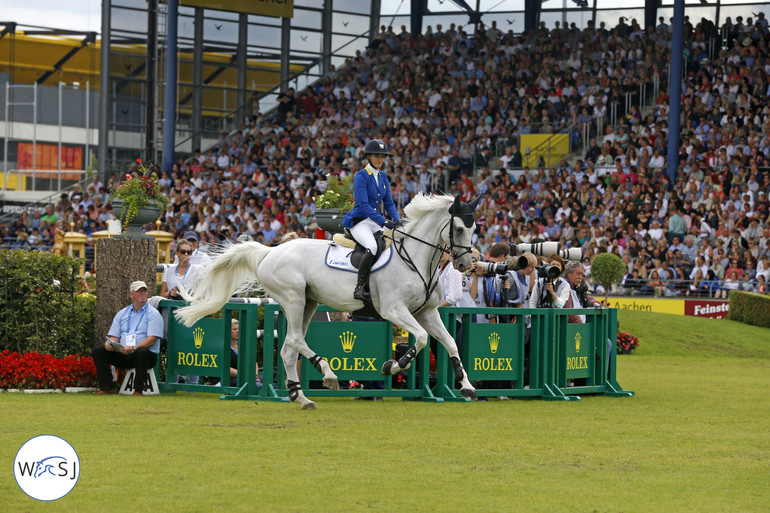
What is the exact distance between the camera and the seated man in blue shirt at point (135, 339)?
12.8 metres

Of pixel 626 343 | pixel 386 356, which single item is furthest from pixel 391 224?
pixel 626 343

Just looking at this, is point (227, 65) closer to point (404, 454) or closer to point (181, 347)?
point (181, 347)

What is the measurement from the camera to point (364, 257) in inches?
467

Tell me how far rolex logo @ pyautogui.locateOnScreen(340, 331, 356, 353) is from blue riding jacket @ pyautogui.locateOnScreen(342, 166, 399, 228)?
1.35 meters

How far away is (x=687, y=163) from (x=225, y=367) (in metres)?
20.7

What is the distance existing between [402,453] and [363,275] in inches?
144

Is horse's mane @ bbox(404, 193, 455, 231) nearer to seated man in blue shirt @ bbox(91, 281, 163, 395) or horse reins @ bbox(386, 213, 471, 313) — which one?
horse reins @ bbox(386, 213, 471, 313)

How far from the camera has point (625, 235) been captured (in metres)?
27.3

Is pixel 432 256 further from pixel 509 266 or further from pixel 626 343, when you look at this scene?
pixel 626 343

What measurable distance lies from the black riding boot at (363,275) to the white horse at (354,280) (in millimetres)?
110

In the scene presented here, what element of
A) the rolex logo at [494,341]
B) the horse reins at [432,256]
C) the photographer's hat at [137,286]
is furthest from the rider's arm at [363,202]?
the photographer's hat at [137,286]

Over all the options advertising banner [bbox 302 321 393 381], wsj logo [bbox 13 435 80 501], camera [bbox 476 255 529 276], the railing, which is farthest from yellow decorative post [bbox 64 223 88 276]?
wsj logo [bbox 13 435 80 501]

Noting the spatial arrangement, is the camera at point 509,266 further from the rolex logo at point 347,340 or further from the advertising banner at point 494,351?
the rolex logo at point 347,340

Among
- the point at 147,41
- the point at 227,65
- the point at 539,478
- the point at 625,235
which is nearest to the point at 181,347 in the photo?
the point at 539,478
